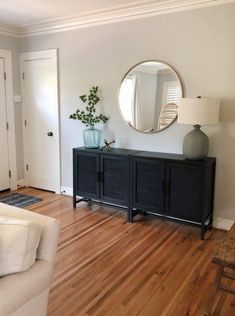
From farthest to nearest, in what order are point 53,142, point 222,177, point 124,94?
point 53,142
point 124,94
point 222,177

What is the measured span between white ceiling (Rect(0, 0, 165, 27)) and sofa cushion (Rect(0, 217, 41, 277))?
289 centimetres

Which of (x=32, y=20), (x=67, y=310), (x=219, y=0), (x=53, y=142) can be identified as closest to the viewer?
(x=67, y=310)

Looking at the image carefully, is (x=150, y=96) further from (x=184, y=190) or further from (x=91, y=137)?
(x=184, y=190)

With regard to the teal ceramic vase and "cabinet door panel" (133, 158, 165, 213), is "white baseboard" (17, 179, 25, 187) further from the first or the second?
"cabinet door panel" (133, 158, 165, 213)

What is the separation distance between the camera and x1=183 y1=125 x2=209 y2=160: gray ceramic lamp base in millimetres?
3111

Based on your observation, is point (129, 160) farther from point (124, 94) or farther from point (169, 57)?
point (169, 57)

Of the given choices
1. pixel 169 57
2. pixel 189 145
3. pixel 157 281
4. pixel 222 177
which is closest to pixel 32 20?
pixel 169 57

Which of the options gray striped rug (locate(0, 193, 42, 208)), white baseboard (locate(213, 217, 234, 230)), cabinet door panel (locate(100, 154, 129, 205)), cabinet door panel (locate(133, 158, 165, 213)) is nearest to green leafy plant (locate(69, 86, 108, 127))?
cabinet door panel (locate(100, 154, 129, 205))

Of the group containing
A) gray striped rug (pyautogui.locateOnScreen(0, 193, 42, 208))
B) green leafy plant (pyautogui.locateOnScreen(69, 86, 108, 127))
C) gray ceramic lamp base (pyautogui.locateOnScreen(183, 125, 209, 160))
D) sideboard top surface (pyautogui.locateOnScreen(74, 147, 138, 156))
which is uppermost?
green leafy plant (pyautogui.locateOnScreen(69, 86, 108, 127))

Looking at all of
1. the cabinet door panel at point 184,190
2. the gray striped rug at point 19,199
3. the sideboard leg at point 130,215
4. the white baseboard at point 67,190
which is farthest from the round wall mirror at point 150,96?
the gray striped rug at point 19,199

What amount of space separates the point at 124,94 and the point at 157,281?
93.0 inches

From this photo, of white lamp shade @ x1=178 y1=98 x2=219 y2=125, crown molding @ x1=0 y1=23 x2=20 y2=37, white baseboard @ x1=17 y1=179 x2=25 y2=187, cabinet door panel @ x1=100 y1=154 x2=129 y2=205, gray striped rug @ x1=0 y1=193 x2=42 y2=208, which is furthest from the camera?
white baseboard @ x1=17 y1=179 x2=25 y2=187

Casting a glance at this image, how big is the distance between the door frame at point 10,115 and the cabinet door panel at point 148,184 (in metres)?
2.37

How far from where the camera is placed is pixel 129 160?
138 inches
